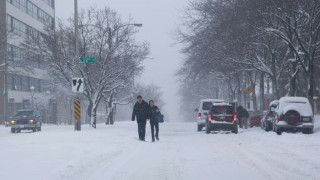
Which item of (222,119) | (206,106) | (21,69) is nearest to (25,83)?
(21,69)

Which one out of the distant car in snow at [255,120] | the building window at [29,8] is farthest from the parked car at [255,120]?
the building window at [29,8]

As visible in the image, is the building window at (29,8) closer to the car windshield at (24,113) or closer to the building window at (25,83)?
the building window at (25,83)

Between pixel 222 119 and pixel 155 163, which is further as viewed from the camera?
pixel 222 119

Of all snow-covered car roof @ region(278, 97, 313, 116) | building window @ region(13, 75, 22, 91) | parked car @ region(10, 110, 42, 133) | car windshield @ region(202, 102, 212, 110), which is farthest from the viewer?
building window @ region(13, 75, 22, 91)

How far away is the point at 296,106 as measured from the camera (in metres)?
23.9

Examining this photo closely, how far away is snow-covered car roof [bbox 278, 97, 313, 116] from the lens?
2367 cm

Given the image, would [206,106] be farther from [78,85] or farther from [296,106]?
[78,85]

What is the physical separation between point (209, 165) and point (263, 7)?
652 inches

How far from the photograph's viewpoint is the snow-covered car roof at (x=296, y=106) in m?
23.7

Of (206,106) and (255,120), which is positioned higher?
(206,106)

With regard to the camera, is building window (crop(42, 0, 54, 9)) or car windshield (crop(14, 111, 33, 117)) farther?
building window (crop(42, 0, 54, 9))

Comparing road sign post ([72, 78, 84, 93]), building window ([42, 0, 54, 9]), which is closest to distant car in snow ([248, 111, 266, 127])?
road sign post ([72, 78, 84, 93])

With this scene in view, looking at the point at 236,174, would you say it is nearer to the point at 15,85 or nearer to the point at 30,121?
the point at 30,121

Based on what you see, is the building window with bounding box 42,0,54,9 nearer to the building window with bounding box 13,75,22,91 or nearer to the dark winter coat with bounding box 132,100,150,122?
the building window with bounding box 13,75,22,91
